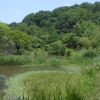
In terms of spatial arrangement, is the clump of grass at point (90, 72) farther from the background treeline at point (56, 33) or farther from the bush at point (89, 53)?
the bush at point (89, 53)

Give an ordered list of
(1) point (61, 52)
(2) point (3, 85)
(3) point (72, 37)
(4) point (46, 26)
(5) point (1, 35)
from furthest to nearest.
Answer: (4) point (46, 26)
(3) point (72, 37)
(1) point (61, 52)
(5) point (1, 35)
(2) point (3, 85)

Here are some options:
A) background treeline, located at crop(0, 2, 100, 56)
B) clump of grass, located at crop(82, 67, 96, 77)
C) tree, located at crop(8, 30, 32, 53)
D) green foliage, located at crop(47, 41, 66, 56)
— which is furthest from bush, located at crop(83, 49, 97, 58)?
tree, located at crop(8, 30, 32, 53)

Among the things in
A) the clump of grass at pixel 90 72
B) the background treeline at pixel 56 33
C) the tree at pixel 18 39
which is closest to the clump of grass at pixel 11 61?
the background treeline at pixel 56 33

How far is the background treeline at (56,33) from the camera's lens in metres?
32.8

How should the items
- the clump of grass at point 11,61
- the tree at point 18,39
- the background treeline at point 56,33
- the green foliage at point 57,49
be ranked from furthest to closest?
the tree at point 18,39, the green foliage at point 57,49, the background treeline at point 56,33, the clump of grass at point 11,61

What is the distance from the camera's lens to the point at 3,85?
9.80m

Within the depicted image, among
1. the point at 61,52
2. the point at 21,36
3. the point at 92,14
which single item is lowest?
the point at 61,52

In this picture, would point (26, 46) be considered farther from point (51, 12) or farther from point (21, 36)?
point (51, 12)

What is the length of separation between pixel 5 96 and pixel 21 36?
32072 millimetres

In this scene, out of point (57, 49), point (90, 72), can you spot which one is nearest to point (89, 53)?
point (90, 72)

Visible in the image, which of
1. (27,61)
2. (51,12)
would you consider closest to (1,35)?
(27,61)

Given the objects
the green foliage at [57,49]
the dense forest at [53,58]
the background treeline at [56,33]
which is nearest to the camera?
the dense forest at [53,58]

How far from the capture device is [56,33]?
51062 millimetres

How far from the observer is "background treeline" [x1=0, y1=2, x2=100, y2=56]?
32.8 m
